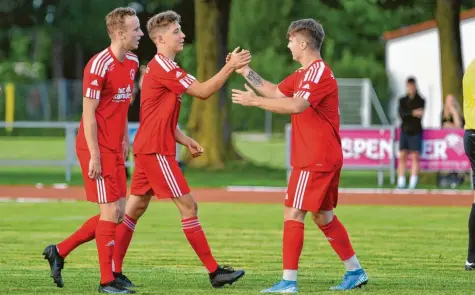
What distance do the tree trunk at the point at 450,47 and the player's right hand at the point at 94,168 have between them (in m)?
18.1

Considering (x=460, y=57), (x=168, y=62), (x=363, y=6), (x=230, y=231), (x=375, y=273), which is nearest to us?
(x=168, y=62)

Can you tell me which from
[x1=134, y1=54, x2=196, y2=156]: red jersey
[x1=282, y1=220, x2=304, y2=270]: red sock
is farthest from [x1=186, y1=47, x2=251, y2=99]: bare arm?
[x1=282, y1=220, x2=304, y2=270]: red sock

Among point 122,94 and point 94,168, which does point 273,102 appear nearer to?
point 122,94

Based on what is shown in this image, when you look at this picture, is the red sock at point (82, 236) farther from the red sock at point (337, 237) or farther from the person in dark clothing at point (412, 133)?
the person in dark clothing at point (412, 133)

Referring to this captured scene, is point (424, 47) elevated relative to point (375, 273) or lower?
elevated

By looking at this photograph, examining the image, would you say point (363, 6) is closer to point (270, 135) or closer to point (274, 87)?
point (270, 135)

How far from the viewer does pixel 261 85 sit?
35.3 feet

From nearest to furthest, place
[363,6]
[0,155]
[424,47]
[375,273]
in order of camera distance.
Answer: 1. [375,273]
2. [0,155]
3. [424,47]
4. [363,6]

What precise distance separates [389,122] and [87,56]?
31.8m

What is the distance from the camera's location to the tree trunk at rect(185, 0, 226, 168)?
3102 centimetres

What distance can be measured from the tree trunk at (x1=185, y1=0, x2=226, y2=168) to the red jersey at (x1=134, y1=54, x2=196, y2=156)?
20.1m

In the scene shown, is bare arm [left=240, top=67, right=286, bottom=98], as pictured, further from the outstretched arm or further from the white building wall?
the white building wall

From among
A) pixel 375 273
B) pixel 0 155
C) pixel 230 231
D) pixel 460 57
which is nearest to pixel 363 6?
pixel 0 155

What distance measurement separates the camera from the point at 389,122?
2108 inches
